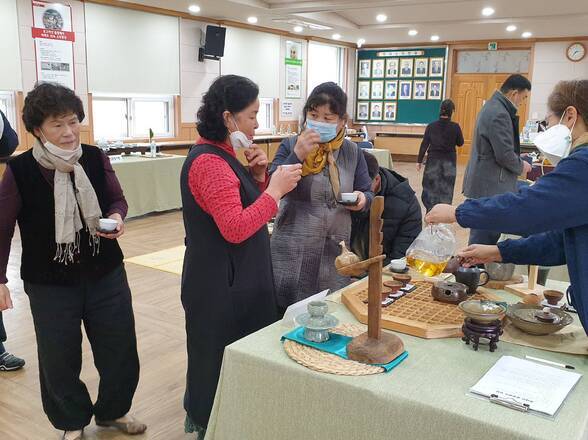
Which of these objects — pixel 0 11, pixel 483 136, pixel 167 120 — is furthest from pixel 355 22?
pixel 483 136

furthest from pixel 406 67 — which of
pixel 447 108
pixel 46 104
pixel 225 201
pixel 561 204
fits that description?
pixel 561 204

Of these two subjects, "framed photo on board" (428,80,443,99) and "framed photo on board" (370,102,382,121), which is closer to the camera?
"framed photo on board" (428,80,443,99)

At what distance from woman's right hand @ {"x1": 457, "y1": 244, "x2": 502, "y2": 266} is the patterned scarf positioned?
1.78ft

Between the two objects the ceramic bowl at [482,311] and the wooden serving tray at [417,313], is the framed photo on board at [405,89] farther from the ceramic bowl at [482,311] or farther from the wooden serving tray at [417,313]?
the ceramic bowl at [482,311]

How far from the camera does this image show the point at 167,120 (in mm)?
9617

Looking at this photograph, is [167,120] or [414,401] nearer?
[414,401]

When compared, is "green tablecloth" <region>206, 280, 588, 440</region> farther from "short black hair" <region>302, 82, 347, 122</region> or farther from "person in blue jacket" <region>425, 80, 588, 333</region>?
"short black hair" <region>302, 82, 347, 122</region>

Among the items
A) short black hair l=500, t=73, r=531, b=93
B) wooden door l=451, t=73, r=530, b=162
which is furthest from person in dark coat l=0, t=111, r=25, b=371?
wooden door l=451, t=73, r=530, b=162

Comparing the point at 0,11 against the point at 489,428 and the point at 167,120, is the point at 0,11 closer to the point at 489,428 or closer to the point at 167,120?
the point at 167,120

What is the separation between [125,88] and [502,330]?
807 cm

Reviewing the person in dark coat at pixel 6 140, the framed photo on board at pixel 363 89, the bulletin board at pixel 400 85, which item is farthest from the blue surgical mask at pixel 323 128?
the framed photo on board at pixel 363 89

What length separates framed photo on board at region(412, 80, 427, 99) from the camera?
1325 cm

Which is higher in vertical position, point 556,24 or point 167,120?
point 556,24

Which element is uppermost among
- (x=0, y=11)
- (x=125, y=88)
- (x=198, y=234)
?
(x=0, y=11)
